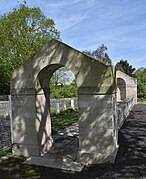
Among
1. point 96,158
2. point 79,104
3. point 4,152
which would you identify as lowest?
point 4,152

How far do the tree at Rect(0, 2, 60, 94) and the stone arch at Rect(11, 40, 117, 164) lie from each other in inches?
712

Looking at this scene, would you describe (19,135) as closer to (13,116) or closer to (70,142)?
(13,116)

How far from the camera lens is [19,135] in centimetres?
765

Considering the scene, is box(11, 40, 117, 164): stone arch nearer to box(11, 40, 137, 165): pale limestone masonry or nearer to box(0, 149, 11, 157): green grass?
box(11, 40, 137, 165): pale limestone masonry

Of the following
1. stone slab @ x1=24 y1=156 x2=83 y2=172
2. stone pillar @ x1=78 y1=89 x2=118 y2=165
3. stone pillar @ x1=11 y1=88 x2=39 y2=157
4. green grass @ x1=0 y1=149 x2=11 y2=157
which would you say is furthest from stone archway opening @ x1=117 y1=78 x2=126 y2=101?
stone slab @ x1=24 y1=156 x2=83 y2=172

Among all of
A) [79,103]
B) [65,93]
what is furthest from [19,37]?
[79,103]

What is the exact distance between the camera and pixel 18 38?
2477 cm

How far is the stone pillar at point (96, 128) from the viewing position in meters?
6.36

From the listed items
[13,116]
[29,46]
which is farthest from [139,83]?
[13,116]

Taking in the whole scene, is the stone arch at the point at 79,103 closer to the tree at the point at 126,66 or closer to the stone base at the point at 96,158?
the stone base at the point at 96,158

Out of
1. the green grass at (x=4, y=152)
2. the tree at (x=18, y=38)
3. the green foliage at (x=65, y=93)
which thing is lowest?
the green grass at (x=4, y=152)

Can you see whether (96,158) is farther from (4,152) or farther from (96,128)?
(4,152)

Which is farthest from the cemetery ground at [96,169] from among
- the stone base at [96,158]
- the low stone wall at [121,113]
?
the low stone wall at [121,113]

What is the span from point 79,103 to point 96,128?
3.43ft
